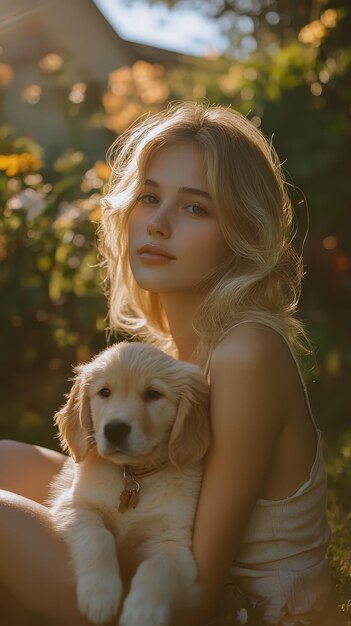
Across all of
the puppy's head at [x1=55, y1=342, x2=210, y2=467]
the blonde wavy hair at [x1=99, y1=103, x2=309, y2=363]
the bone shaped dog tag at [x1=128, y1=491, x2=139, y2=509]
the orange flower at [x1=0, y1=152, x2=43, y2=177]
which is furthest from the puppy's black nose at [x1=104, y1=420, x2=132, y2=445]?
the orange flower at [x1=0, y1=152, x2=43, y2=177]

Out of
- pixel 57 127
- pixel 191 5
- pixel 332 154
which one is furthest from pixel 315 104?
pixel 191 5

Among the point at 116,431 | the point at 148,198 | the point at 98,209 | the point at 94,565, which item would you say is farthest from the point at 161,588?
the point at 98,209

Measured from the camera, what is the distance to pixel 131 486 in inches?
101

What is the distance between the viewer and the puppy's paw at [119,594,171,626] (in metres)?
2.28

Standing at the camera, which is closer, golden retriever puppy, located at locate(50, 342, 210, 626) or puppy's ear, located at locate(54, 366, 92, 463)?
golden retriever puppy, located at locate(50, 342, 210, 626)

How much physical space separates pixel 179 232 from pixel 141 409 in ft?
2.54

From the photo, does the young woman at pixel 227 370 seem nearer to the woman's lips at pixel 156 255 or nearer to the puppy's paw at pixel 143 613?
the woman's lips at pixel 156 255

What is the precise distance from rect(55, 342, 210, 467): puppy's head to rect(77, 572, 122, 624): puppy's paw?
341 millimetres

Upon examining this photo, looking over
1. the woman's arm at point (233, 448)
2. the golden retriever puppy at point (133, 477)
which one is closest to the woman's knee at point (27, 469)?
the golden retriever puppy at point (133, 477)

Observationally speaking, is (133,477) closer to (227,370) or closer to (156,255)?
(227,370)

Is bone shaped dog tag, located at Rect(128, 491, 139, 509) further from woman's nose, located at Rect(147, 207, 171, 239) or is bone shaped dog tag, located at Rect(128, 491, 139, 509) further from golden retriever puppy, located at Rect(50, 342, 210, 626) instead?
woman's nose, located at Rect(147, 207, 171, 239)

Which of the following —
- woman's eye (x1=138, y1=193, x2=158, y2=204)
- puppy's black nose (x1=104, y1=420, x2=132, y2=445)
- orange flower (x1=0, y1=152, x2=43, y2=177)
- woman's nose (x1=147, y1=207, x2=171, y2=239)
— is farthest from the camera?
orange flower (x1=0, y1=152, x2=43, y2=177)

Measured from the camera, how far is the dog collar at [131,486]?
2564 millimetres

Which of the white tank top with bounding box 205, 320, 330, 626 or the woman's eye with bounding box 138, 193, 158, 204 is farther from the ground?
the woman's eye with bounding box 138, 193, 158, 204
